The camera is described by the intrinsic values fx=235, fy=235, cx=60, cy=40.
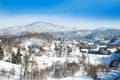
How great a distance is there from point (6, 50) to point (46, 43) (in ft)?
136

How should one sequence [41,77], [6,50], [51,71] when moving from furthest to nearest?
[6,50]
[51,71]
[41,77]

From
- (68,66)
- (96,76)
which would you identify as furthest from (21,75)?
(96,76)

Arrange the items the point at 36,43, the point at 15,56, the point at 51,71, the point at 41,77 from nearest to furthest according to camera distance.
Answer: the point at 41,77 → the point at 51,71 → the point at 15,56 → the point at 36,43

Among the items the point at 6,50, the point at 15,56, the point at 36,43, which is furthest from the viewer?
the point at 36,43

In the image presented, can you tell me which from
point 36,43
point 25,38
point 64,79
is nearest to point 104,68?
point 64,79

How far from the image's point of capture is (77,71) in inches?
1902

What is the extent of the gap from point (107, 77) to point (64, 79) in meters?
7.85

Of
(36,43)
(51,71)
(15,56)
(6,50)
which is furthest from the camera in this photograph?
(36,43)

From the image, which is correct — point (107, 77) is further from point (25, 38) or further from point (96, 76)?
point (25, 38)

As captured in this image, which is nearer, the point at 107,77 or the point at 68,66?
the point at 107,77

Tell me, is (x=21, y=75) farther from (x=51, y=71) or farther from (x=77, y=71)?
(x=77, y=71)

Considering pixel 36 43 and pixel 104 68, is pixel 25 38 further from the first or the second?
pixel 104 68

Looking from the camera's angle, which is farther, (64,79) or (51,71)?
(51,71)

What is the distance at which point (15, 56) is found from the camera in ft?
179
